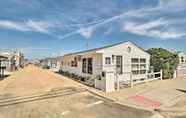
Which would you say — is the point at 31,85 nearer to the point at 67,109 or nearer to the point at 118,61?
the point at 118,61

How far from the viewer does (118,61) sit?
14.9 m

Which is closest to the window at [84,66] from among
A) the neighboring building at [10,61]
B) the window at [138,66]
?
the window at [138,66]

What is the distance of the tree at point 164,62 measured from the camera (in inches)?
699

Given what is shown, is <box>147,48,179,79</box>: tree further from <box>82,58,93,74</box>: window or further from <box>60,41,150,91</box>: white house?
<box>82,58,93,74</box>: window

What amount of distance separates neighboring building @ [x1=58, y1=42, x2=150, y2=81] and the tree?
1585 millimetres

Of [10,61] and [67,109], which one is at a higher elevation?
[10,61]

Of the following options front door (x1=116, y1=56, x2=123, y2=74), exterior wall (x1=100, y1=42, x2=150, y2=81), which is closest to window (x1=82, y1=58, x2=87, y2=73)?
exterior wall (x1=100, y1=42, x2=150, y2=81)

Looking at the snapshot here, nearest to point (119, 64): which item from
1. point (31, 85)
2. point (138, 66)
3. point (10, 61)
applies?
point (138, 66)

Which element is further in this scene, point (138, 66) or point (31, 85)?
point (138, 66)

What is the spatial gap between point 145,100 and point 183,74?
14.3m

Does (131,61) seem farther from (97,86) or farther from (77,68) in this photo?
(77,68)

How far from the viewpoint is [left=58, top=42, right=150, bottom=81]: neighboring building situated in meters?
14.1

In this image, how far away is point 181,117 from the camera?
6.50 metres

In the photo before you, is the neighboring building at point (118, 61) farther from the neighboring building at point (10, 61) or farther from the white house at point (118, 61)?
the neighboring building at point (10, 61)
